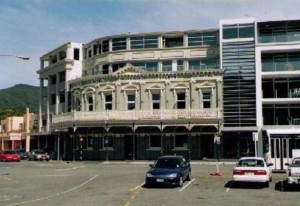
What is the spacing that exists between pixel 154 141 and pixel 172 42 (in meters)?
11.2

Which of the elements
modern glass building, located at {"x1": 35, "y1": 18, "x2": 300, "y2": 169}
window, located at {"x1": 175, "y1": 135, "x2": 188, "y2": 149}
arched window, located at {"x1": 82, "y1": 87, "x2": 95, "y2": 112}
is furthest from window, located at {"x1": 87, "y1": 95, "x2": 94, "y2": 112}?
window, located at {"x1": 175, "y1": 135, "x2": 188, "y2": 149}

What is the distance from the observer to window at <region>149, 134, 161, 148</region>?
48.0 m

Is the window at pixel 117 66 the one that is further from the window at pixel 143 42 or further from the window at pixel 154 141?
the window at pixel 154 141

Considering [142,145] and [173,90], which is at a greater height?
[173,90]

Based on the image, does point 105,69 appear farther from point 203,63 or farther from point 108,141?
point 203,63

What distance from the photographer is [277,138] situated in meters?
32.6

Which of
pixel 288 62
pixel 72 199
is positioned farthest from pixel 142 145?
pixel 72 199

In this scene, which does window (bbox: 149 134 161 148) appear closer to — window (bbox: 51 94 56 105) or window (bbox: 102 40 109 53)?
window (bbox: 102 40 109 53)

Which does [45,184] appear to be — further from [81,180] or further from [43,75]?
[43,75]

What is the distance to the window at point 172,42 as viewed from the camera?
170ft

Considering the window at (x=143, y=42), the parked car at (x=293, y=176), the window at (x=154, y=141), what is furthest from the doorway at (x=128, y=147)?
the parked car at (x=293, y=176)

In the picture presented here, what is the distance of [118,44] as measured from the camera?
53.0 m

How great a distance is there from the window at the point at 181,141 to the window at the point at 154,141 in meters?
1.80

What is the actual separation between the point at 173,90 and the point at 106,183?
24383mm
